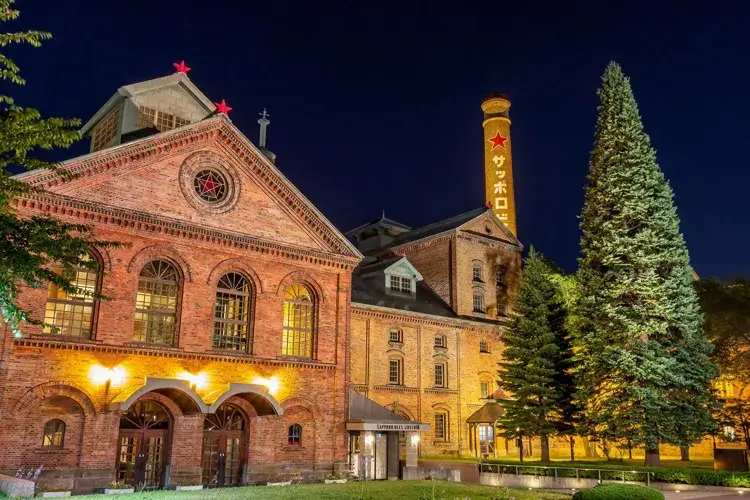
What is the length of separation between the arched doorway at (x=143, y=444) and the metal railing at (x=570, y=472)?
14.6m

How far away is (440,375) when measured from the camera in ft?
130

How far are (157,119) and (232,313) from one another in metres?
9.50

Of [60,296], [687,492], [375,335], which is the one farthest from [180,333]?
[687,492]

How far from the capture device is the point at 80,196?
2252 centimetres

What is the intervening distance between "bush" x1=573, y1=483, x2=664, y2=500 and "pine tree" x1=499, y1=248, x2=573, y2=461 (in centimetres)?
1609

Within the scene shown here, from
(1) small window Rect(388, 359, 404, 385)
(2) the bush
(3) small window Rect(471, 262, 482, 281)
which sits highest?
(3) small window Rect(471, 262, 482, 281)

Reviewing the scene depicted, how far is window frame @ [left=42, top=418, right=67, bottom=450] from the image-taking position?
20.6m

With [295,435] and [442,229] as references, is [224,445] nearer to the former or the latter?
[295,435]

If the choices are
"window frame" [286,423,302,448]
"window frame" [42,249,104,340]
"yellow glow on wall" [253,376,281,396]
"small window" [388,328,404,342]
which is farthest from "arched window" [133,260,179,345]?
"small window" [388,328,404,342]

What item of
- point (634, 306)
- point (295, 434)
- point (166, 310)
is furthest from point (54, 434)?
point (634, 306)

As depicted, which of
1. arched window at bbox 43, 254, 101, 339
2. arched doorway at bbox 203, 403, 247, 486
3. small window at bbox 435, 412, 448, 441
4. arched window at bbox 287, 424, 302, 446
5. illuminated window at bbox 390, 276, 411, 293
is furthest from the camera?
illuminated window at bbox 390, 276, 411, 293

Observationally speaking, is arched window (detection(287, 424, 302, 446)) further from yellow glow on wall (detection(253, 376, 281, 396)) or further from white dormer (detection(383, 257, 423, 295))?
white dormer (detection(383, 257, 423, 295))

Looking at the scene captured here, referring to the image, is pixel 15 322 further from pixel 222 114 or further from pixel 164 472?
pixel 222 114

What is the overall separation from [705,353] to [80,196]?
25960mm
